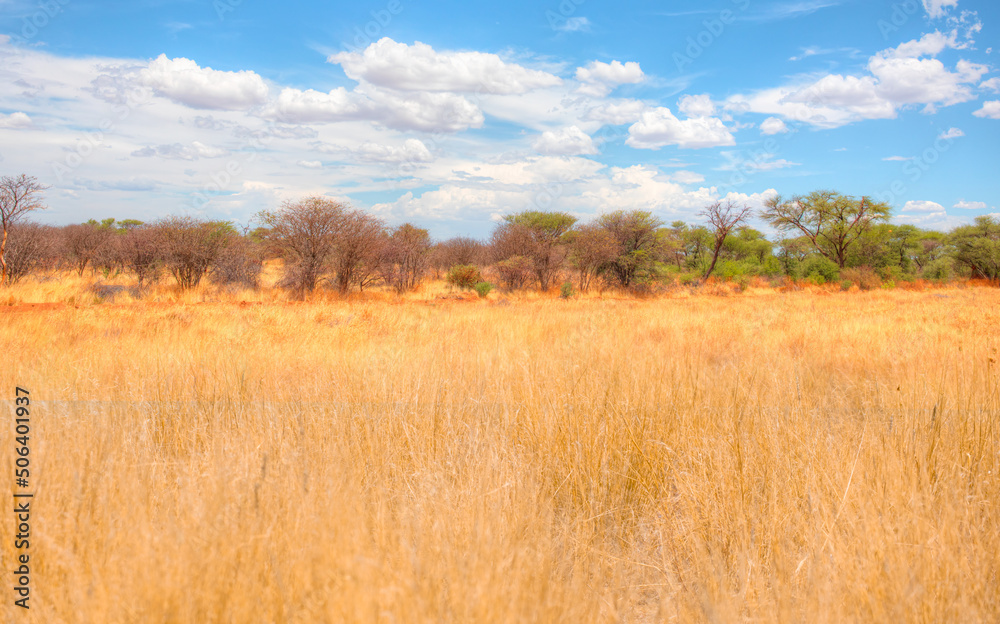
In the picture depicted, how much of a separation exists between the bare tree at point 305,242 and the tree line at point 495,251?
0.04m

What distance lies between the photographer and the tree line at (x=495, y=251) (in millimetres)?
19578

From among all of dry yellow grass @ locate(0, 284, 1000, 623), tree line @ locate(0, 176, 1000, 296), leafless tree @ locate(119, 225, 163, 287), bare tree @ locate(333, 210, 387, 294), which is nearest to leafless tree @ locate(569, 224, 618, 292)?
tree line @ locate(0, 176, 1000, 296)

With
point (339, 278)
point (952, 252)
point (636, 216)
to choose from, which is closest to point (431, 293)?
point (339, 278)

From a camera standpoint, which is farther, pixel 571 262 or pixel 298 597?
pixel 571 262

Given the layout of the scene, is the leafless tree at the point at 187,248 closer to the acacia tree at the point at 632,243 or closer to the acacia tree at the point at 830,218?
the acacia tree at the point at 632,243

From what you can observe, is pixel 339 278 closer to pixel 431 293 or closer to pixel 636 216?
pixel 431 293

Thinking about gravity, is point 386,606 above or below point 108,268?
below

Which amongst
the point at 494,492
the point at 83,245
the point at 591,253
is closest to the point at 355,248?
the point at 591,253

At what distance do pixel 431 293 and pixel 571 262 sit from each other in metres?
8.47

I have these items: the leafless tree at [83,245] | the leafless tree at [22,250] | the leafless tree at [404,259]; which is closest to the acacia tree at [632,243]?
the leafless tree at [404,259]

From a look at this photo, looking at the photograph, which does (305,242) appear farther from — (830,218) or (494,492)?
(830,218)

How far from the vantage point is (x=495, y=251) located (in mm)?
31906

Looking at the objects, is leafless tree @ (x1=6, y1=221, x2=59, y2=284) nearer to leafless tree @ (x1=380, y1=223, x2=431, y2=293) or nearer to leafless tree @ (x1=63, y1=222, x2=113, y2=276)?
leafless tree @ (x1=63, y1=222, x2=113, y2=276)

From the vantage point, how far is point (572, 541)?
105 inches
